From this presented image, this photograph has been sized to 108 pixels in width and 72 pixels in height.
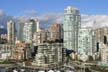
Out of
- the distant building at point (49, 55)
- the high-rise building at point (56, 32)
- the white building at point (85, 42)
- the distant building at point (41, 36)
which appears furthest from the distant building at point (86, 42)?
the distant building at point (41, 36)

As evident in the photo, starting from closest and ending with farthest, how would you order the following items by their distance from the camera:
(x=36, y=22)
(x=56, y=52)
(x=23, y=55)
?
1. (x=56, y=52)
2. (x=23, y=55)
3. (x=36, y=22)

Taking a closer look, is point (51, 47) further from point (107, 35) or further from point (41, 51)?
point (107, 35)

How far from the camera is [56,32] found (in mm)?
52656

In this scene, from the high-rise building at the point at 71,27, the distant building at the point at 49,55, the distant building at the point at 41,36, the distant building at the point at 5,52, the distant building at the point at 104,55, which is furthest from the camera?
the distant building at the point at 41,36

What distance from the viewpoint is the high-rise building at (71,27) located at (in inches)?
1874

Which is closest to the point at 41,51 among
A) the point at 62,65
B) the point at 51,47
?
the point at 51,47

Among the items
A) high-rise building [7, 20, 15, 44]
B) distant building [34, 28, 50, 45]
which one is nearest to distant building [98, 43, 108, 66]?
distant building [34, 28, 50, 45]

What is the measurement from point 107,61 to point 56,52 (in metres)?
4.87

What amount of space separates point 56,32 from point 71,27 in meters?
2.85

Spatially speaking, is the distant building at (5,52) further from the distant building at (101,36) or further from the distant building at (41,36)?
the distant building at (101,36)

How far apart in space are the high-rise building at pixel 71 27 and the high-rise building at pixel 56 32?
62.9 inches

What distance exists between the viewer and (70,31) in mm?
50000

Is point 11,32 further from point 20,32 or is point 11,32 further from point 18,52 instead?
point 18,52

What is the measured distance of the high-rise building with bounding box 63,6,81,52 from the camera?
4759cm
